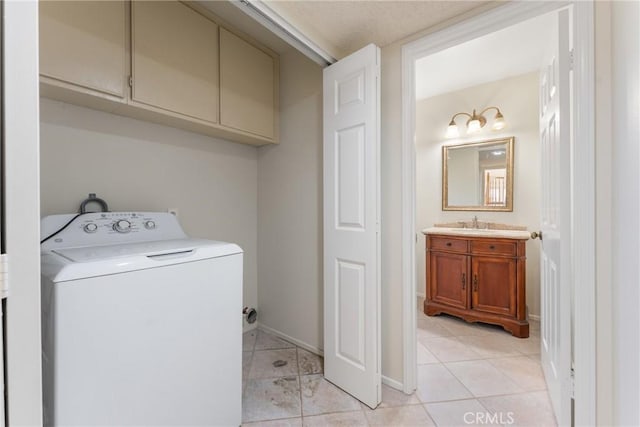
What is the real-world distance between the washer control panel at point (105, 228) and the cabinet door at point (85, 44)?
615mm

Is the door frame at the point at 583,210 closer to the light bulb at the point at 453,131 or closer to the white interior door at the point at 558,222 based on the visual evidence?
the white interior door at the point at 558,222

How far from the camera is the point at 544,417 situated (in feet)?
4.66

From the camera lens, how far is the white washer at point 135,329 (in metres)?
0.87

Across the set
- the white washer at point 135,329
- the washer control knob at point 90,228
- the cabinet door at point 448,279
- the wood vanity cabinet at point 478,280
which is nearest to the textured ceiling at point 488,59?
the wood vanity cabinet at point 478,280

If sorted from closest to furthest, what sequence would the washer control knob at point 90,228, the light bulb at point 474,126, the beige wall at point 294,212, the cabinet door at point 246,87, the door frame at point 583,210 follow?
the door frame at point 583,210
the washer control knob at point 90,228
the cabinet door at point 246,87
the beige wall at point 294,212
the light bulb at point 474,126

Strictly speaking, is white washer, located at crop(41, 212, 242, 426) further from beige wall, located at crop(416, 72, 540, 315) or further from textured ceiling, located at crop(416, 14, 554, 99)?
beige wall, located at crop(416, 72, 540, 315)

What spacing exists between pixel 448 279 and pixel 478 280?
26 centimetres

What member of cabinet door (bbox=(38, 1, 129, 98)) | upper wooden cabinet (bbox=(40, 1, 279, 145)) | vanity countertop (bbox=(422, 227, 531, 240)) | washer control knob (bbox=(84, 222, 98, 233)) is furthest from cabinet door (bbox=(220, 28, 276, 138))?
vanity countertop (bbox=(422, 227, 531, 240))

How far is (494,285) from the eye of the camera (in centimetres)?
244

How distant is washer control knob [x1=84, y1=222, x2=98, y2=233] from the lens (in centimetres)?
132

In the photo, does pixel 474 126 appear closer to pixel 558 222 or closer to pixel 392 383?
pixel 558 222

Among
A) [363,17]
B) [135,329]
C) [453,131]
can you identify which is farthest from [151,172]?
[453,131]

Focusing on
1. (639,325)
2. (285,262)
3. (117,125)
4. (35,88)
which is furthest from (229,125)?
(639,325)

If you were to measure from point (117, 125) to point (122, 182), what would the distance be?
34 cm
